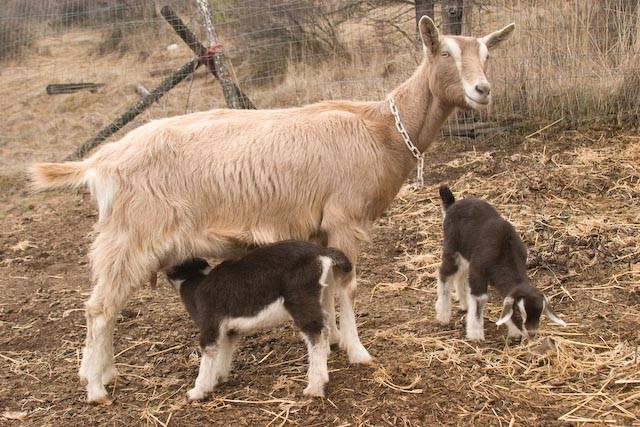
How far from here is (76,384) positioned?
15.7 ft

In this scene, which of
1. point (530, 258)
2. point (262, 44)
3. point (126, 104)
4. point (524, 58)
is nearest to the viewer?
point (530, 258)

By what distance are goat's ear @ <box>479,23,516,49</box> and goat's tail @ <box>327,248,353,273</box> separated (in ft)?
6.65

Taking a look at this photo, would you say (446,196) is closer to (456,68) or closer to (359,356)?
(456,68)

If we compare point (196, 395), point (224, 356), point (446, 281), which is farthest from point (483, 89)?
point (196, 395)

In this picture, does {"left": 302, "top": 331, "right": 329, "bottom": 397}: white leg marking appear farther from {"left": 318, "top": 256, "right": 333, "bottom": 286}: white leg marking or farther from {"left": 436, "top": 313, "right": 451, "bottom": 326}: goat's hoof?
{"left": 436, "top": 313, "right": 451, "bottom": 326}: goat's hoof

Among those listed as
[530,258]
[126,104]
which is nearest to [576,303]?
[530,258]

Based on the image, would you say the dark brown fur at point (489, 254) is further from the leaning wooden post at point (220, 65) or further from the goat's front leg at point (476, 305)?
the leaning wooden post at point (220, 65)

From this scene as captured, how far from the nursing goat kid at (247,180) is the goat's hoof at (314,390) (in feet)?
1.57

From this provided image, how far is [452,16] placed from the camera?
28.6 ft

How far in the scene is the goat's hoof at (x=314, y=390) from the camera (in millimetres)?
4230

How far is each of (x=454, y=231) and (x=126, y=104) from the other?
386 inches

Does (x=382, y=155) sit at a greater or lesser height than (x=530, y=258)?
greater

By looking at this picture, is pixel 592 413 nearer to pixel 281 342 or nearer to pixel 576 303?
pixel 576 303

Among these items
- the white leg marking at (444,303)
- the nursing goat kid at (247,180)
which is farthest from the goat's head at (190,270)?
the white leg marking at (444,303)
